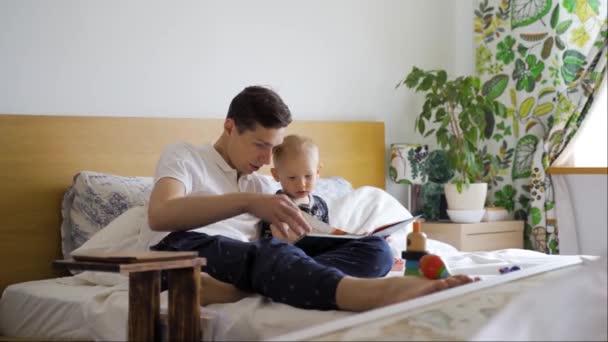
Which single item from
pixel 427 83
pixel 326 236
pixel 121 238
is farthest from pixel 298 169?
pixel 427 83

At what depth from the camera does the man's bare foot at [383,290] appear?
1618mm

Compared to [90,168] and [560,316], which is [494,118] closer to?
[90,168]

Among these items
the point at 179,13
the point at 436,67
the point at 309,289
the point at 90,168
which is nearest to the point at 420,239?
the point at 309,289

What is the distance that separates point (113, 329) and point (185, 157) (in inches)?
21.9

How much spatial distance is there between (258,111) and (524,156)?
2270 millimetres

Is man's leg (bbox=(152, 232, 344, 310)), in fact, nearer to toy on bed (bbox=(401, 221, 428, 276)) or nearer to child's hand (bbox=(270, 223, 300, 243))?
child's hand (bbox=(270, 223, 300, 243))

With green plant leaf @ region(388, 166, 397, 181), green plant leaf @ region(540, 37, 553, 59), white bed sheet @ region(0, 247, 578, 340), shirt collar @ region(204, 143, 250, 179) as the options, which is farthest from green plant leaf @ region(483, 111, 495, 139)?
shirt collar @ region(204, 143, 250, 179)

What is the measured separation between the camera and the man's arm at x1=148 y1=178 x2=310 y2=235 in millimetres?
1880

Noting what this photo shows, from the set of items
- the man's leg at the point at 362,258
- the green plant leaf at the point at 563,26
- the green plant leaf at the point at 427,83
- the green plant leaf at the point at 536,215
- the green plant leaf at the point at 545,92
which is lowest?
the green plant leaf at the point at 536,215

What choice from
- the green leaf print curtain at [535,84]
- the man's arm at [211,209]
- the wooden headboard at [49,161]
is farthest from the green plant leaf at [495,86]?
the man's arm at [211,209]

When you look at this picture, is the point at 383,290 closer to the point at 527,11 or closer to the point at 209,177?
the point at 209,177

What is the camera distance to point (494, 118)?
435 cm

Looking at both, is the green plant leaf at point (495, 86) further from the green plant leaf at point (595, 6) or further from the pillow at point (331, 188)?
the pillow at point (331, 188)

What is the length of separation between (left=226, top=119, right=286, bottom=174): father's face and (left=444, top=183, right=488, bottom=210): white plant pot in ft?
5.80
